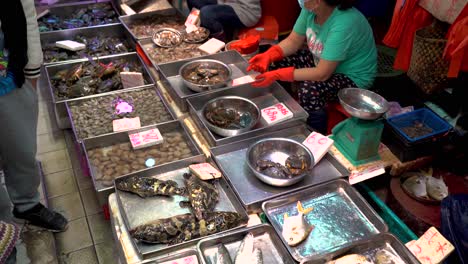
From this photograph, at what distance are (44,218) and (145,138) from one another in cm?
90

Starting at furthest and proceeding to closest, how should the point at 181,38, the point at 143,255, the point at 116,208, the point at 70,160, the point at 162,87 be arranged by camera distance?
1. the point at 181,38
2. the point at 70,160
3. the point at 162,87
4. the point at 116,208
5. the point at 143,255

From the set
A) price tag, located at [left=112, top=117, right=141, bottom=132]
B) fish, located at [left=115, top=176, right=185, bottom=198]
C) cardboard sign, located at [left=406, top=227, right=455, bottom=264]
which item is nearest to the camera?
cardboard sign, located at [left=406, top=227, right=455, bottom=264]

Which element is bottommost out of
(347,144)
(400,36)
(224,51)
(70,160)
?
(70,160)

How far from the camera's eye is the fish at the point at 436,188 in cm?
249

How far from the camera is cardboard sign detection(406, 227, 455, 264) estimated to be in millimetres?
1827

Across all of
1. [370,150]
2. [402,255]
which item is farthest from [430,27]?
[402,255]

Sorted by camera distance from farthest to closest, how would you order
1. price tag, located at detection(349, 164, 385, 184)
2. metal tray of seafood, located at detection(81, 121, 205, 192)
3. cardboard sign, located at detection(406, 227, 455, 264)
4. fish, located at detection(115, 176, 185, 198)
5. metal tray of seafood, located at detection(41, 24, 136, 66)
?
1. metal tray of seafood, located at detection(41, 24, 136, 66)
2. metal tray of seafood, located at detection(81, 121, 205, 192)
3. price tag, located at detection(349, 164, 385, 184)
4. fish, located at detection(115, 176, 185, 198)
5. cardboard sign, located at detection(406, 227, 455, 264)

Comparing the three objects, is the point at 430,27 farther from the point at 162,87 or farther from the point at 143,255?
the point at 143,255

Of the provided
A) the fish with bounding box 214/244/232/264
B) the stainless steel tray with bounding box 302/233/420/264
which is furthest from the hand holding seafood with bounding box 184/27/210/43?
the stainless steel tray with bounding box 302/233/420/264

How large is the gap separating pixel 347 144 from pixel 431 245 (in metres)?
0.71

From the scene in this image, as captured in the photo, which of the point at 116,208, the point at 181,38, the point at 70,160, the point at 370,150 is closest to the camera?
the point at 116,208

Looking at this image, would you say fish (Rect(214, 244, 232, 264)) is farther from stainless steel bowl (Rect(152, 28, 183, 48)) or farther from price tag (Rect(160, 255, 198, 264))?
stainless steel bowl (Rect(152, 28, 183, 48))

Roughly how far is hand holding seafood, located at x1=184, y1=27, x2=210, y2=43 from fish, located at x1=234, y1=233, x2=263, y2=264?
7.71 ft

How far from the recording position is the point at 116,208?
210cm
